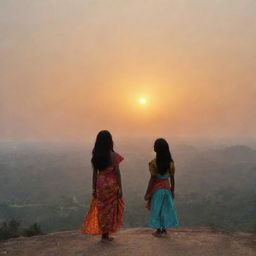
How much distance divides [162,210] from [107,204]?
4.02 ft

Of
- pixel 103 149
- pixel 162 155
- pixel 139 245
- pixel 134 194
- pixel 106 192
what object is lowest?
pixel 134 194

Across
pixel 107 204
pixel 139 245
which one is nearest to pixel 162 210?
pixel 139 245

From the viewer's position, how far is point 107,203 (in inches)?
247

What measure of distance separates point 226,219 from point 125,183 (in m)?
68.5

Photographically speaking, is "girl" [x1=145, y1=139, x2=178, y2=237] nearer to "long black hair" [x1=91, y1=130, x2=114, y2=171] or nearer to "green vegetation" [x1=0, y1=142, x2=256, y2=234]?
"long black hair" [x1=91, y1=130, x2=114, y2=171]

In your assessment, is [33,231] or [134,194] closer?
[33,231]

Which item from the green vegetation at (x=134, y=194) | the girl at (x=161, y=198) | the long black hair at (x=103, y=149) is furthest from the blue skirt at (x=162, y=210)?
the green vegetation at (x=134, y=194)

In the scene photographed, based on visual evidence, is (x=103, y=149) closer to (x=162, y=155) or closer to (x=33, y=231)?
(x=162, y=155)

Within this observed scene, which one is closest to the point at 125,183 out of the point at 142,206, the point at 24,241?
the point at 142,206

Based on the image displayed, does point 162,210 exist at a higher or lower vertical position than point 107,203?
A: lower

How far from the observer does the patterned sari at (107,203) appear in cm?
616

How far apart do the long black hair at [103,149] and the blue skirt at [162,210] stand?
1.46m

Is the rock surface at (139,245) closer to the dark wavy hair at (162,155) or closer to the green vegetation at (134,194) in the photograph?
the dark wavy hair at (162,155)

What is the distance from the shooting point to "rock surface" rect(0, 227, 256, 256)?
575 centimetres
